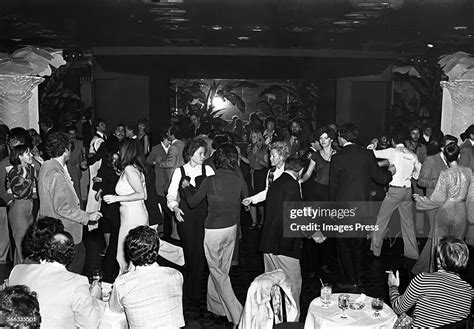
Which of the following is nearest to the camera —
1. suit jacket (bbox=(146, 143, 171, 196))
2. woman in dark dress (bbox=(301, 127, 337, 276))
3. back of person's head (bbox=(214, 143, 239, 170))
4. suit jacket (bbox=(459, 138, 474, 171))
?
back of person's head (bbox=(214, 143, 239, 170))

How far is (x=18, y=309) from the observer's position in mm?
2359

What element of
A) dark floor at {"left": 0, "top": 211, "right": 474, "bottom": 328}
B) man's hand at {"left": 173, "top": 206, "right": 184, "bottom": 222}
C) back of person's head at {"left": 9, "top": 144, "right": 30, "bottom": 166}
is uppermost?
back of person's head at {"left": 9, "top": 144, "right": 30, "bottom": 166}

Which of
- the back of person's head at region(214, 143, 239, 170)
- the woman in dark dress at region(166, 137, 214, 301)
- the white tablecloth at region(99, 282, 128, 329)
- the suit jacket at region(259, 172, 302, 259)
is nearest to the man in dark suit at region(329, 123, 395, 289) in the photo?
the suit jacket at region(259, 172, 302, 259)

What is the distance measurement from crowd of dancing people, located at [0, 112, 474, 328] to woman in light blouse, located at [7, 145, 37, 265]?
0.01 m

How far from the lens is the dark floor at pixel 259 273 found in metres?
4.88

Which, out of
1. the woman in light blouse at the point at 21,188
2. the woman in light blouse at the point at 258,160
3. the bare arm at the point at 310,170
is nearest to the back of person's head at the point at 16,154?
the woman in light blouse at the point at 21,188

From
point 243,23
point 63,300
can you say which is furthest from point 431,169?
point 63,300

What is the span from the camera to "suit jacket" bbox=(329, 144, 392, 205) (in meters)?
5.34

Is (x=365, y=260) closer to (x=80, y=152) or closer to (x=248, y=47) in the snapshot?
(x=80, y=152)

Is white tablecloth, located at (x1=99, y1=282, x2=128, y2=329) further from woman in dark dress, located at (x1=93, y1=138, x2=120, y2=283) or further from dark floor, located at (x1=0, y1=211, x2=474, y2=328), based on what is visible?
woman in dark dress, located at (x1=93, y1=138, x2=120, y2=283)

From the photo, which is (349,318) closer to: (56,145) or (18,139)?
(56,145)

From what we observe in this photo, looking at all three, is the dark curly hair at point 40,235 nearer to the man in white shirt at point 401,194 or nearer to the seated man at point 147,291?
the seated man at point 147,291

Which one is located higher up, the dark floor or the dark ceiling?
the dark ceiling

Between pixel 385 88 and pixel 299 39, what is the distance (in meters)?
4.10
